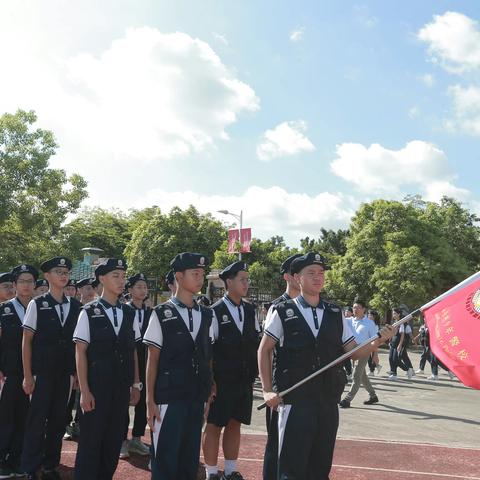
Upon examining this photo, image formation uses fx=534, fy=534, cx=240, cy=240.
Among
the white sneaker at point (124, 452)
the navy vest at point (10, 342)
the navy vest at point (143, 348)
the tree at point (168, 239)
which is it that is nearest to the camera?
the navy vest at point (10, 342)

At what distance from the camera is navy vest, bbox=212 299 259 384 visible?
221 inches

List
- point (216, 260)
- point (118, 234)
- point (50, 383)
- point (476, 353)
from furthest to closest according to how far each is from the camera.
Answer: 1. point (118, 234)
2. point (216, 260)
3. point (50, 383)
4. point (476, 353)

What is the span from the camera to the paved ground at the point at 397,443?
621 cm

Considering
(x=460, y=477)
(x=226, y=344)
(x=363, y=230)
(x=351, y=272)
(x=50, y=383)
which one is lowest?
(x=460, y=477)

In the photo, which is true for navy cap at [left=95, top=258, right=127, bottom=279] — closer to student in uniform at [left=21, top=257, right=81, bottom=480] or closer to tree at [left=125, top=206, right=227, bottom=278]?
student in uniform at [left=21, top=257, right=81, bottom=480]

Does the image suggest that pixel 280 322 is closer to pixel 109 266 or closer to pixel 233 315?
pixel 233 315

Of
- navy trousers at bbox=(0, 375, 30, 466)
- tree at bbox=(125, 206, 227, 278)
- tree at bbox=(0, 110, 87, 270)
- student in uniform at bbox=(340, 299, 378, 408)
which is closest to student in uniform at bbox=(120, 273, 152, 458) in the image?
navy trousers at bbox=(0, 375, 30, 466)

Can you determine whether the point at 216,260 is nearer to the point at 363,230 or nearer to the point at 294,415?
the point at 363,230

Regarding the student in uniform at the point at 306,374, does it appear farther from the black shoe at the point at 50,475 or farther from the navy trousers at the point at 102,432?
the black shoe at the point at 50,475

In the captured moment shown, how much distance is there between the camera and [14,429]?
19.0 ft

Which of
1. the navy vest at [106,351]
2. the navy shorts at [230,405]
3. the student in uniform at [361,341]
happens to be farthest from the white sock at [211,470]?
the student in uniform at [361,341]

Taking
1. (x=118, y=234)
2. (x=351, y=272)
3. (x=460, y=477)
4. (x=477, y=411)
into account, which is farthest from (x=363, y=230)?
(x=118, y=234)

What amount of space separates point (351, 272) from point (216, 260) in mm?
11935

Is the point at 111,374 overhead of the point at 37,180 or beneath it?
beneath
